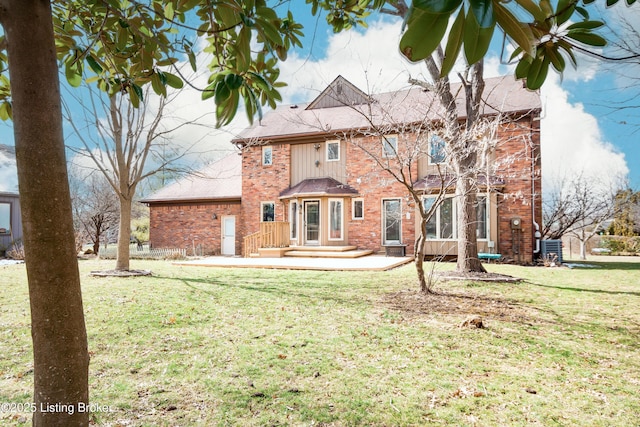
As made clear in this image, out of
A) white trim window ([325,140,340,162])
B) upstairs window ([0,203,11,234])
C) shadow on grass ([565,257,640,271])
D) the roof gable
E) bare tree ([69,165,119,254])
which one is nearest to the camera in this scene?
shadow on grass ([565,257,640,271])

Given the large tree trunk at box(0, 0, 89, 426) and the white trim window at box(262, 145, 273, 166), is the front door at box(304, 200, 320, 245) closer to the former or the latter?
the white trim window at box(262, 145, 273, 166)

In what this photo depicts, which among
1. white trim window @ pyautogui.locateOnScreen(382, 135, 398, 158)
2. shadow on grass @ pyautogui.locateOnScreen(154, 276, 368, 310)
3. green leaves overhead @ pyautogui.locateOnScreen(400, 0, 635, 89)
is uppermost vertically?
→ white trim window @ pyautogui.locateOnScreen(382, 135, 398, 158)

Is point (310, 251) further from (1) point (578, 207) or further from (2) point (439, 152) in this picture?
(1) point (578, 207)

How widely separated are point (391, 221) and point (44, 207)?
50.5 feet

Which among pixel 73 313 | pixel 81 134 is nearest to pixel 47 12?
pixel 73 313

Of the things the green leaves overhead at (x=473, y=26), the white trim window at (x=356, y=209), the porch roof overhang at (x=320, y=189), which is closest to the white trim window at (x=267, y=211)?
the porch roof overhang at (x=320, y=189)

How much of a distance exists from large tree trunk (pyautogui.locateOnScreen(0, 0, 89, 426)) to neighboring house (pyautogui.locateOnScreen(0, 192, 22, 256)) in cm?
1994

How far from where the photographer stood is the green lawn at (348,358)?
8.75ft

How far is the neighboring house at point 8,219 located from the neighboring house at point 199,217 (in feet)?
18.4

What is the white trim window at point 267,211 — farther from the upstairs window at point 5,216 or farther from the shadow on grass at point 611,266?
the shadow on grass at point 611,266

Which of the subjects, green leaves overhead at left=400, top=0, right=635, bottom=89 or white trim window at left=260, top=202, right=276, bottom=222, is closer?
green leaves overhead at left=400, top=0, right=635, bottom=89

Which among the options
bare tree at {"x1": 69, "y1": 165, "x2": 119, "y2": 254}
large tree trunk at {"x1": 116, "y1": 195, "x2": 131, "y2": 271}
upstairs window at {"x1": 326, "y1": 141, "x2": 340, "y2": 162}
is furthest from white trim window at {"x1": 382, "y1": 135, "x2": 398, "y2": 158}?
bare tree at {"x1": 69, "y1": 165, "x2": 119, "y2": 254}

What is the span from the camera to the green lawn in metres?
2.67

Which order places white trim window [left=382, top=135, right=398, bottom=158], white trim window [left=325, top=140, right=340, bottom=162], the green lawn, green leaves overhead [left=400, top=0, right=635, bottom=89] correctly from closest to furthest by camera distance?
green leaves overhead [left=400, top=0, right=635, bottom=89], the green lawn, white trim window [left=382, top=135, right=398, bottom=158], white trim window [left=325, top=140, right=340, bottom=162]
